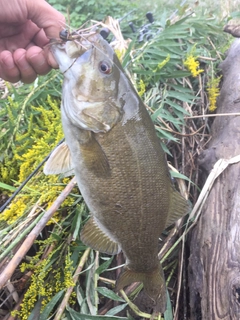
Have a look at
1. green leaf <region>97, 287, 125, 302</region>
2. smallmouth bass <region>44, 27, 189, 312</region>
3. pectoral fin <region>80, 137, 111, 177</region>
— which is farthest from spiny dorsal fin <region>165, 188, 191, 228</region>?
green leaf <region>97, 287, 125, 302</region>

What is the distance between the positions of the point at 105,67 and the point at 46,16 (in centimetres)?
68

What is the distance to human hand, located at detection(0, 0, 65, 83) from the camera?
5.94 feet

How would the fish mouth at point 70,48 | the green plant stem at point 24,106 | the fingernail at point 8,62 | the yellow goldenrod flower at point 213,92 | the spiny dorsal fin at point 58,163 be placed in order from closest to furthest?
the fish mouth at point 70,48
the spiny dorsal fin at point 58,163
the fingernail at point 8,62
the green plant stem at point 24,106
the yellow goldenrod flower at point 213,92

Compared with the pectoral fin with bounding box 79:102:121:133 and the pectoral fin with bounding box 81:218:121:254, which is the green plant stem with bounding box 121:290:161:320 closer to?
the pectoral fin with bounding box 81:218:121:254

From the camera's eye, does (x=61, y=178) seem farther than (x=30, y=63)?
Yes

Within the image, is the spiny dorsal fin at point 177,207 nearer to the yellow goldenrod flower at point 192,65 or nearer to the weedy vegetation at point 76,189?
the weedy vegetation at point 76,189

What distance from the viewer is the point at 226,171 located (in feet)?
6.84

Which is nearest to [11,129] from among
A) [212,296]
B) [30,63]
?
[30,63]

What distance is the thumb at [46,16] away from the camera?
6.23ft

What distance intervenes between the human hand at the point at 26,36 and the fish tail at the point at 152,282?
97 centimetres

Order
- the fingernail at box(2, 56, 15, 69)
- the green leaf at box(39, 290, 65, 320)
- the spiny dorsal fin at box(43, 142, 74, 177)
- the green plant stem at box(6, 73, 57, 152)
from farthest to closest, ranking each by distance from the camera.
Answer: the green plant stem at box(6, 73, 57, 152), the fingernail at box(2, 56, 15, 69), the green leaf at box(39, 290, 65, 320), the spiny dorsal fin at box(43, 142, 74, 177)

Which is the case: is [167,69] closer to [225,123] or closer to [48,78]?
[225,123]

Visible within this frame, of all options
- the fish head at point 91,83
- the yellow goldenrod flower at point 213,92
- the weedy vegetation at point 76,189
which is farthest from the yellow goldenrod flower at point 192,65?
the fish head at point 91,83

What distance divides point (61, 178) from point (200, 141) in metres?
1.01
